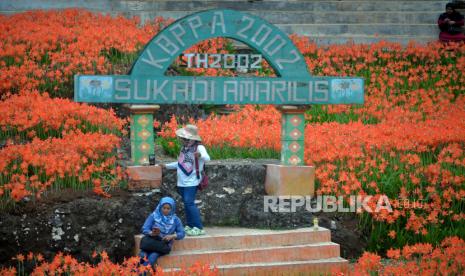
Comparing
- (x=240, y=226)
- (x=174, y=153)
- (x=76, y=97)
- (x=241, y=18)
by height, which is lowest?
(x=240, y=226)

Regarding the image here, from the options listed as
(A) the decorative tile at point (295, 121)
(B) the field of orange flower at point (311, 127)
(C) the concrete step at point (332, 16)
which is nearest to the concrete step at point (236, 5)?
(C) the concrete step at point (332, 16)

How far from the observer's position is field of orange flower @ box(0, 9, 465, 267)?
1148cm

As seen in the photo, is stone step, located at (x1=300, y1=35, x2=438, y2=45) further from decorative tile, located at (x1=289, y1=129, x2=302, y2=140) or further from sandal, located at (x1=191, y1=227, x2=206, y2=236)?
sandal, located at (x1=191, y1=227, x2=206, y2=236)

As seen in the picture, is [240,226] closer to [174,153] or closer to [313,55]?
[174,153]

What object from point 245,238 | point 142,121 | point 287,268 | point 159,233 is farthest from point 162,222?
point 142,121

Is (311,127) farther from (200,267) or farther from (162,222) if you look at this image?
(200,267)

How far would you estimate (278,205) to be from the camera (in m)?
11.8

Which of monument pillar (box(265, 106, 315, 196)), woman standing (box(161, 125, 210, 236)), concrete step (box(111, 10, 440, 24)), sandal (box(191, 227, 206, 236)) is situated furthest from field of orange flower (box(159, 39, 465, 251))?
A: concrete step (box(111, 10, 440, 24))

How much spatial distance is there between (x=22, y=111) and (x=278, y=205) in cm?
462

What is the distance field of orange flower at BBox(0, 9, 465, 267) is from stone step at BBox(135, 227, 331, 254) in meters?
0.89

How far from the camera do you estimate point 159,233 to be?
9.99m

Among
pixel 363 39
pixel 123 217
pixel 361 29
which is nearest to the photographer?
pixel 123 217

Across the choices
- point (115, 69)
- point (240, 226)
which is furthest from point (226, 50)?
point (240, 226)

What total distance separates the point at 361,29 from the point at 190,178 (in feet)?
40.3
